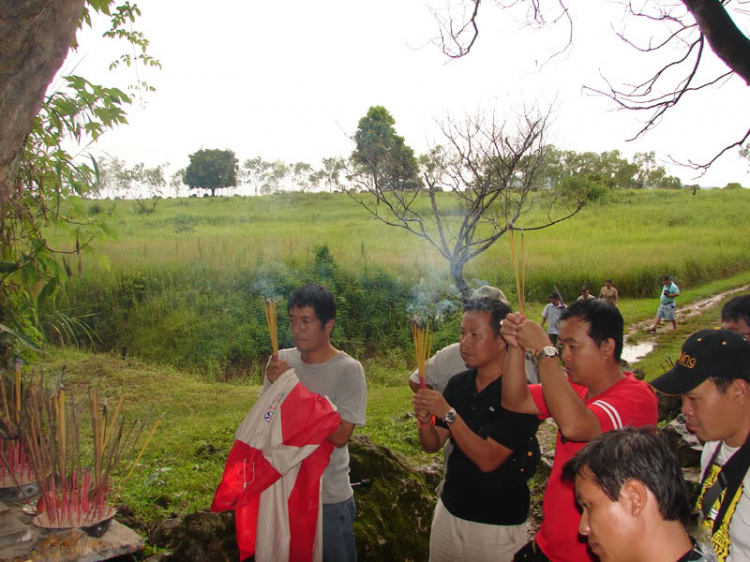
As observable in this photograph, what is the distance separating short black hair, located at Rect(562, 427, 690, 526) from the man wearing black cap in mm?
225

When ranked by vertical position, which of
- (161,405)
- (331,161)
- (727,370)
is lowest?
(161,405)

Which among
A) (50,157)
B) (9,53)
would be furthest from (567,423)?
(50,157)

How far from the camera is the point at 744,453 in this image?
1456 mm

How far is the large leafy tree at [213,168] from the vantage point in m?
A: 29.4

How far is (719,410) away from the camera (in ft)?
5.13

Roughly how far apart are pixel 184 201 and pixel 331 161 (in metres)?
20.9

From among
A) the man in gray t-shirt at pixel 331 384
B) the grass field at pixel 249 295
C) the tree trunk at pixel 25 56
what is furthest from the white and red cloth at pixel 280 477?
the grass field at pixel 249 295

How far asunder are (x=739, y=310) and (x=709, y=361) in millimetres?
1570

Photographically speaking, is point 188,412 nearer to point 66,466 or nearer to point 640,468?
point 66,466

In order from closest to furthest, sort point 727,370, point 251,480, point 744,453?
point 744,453, point 727,370, point 251,480

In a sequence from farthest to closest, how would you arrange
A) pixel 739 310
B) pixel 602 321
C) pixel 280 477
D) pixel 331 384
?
pixel 739 310, pixel 331 384, pixel 280 477, pixel 602 321

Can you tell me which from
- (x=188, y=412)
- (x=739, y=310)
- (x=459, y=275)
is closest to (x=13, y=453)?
(x=739, y=310)

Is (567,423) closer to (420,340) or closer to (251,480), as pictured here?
(420,340)

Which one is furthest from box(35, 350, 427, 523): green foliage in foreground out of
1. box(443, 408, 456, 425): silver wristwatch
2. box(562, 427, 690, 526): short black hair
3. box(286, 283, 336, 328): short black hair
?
box(562, 427, 690, 526): short black hair
